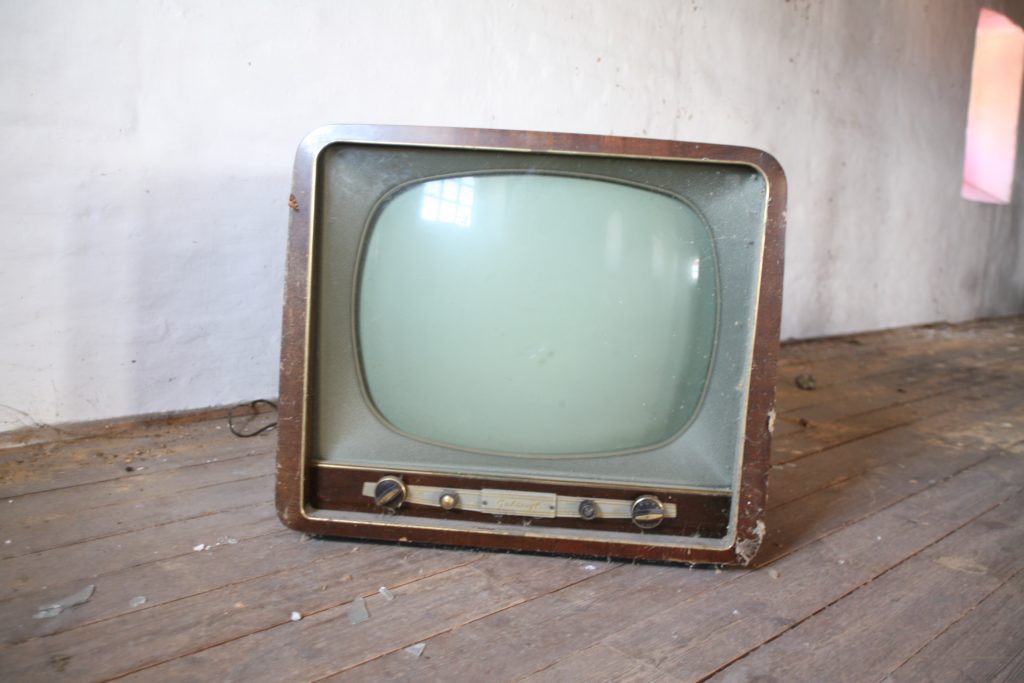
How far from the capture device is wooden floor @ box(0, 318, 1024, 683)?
0.67m

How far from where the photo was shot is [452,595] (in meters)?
0.79

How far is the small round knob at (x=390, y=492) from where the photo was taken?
2.81ft

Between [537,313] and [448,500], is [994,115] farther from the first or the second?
[448,500]

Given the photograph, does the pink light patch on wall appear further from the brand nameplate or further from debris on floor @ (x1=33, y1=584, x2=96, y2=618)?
debris on floor @ (x1=33, y1=584, x2=96, y2=618)

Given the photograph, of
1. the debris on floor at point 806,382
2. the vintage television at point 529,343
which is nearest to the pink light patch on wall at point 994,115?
the debris on floor at point 806,382

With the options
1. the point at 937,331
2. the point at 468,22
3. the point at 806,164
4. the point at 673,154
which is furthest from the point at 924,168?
the point at 673,154

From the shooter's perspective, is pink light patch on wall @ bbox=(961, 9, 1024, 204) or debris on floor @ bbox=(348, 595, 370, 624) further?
pink light patch on wall @ bbox=(961, 9, 1024, 204)

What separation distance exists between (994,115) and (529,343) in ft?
16.6

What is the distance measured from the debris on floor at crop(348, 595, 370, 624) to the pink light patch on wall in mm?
4680

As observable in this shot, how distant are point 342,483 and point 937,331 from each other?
3623 millimetres

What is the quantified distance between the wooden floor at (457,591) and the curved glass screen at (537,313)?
0.18 metres

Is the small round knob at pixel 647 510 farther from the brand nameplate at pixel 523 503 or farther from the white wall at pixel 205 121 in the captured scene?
the white wall at pixel 205 121

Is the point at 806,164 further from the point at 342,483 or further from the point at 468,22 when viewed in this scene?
the point at 342,483

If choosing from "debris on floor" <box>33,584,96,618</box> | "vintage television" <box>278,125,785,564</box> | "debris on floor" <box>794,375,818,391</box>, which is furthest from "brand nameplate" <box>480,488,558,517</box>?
"debris on floor" <box>794,375,818,391</box>
